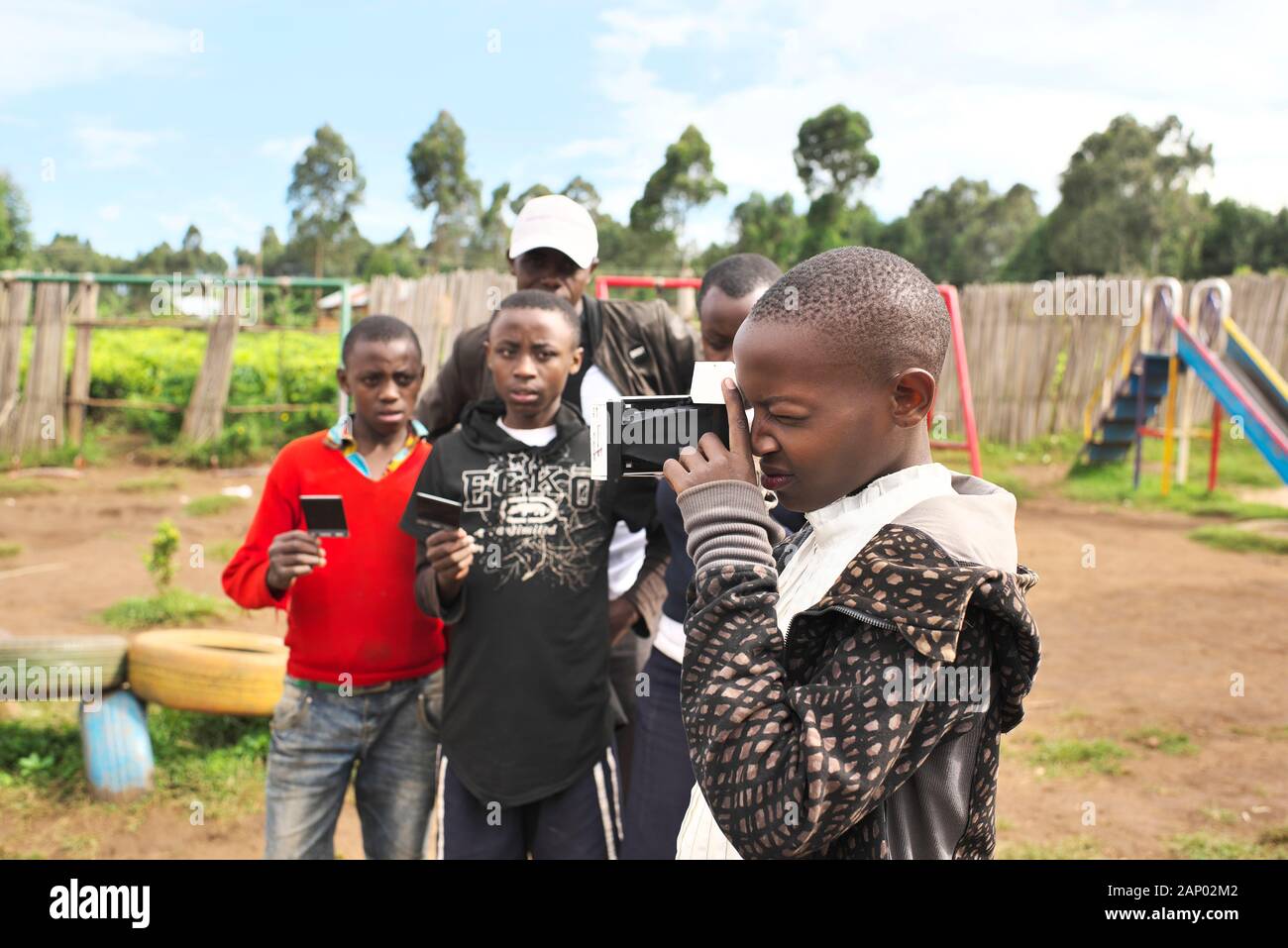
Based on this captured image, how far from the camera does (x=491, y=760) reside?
2246mm

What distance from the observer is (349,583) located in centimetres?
252

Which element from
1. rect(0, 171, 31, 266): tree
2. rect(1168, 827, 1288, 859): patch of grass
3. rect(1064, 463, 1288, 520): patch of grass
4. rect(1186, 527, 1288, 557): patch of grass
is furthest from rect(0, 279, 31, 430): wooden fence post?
rect(0, 171, 31, 266): tree

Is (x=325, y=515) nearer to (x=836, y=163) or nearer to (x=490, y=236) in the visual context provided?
(x=836, y=163)

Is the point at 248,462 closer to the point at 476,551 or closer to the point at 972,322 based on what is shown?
the point at 972,322

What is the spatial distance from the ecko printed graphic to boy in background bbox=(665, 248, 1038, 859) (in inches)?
43.1

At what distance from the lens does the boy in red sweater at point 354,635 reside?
2424mm

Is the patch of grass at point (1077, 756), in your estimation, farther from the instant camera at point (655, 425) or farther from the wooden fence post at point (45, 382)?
the wooden fence post at point (45, 382)

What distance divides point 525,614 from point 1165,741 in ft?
10.9

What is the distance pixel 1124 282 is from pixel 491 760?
12.0 m

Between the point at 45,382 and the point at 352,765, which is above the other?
the point at 45,382

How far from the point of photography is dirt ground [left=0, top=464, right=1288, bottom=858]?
11.4 ft

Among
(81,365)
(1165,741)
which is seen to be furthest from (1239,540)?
(81,365)

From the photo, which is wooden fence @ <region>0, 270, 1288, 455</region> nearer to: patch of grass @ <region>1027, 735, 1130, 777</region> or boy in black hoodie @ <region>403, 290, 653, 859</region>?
patch of grass @ <region>1027, 735, 1130, 777</region>
